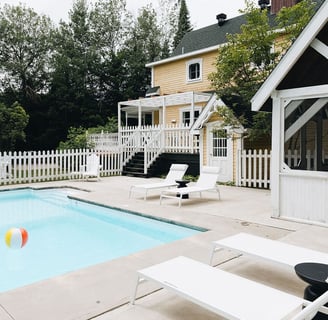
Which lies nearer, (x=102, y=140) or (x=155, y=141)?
(x=155, y=141)

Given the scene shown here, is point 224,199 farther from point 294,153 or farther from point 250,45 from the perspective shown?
point 250,45

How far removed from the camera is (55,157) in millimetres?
13547

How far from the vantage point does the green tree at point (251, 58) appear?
1103 centimetres

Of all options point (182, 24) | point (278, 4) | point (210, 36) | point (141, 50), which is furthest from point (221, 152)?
point (182, 24)

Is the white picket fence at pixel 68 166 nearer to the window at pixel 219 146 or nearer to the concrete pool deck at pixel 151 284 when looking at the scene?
the window at pixel 219 146

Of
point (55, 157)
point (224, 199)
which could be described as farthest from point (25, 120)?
point (224, 199)

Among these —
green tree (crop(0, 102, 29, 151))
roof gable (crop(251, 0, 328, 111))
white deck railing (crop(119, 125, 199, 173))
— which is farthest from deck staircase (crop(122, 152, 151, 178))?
roof gable (crop(251, 0, 328, 111))

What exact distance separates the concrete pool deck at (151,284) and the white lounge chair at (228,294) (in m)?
0.31

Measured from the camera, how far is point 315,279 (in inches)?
→ 106

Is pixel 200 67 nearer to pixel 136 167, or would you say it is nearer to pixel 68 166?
pixel 136 167

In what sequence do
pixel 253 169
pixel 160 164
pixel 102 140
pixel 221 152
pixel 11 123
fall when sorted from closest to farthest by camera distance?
pixel 253 169 < pixel 221 152 < pixel 160 164 < pixel 11 123 < pixel 102 140

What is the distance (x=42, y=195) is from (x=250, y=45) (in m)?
8.50

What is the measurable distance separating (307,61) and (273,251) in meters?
4.00

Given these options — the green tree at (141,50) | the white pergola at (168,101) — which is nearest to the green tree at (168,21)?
the green tree at (141,50)
